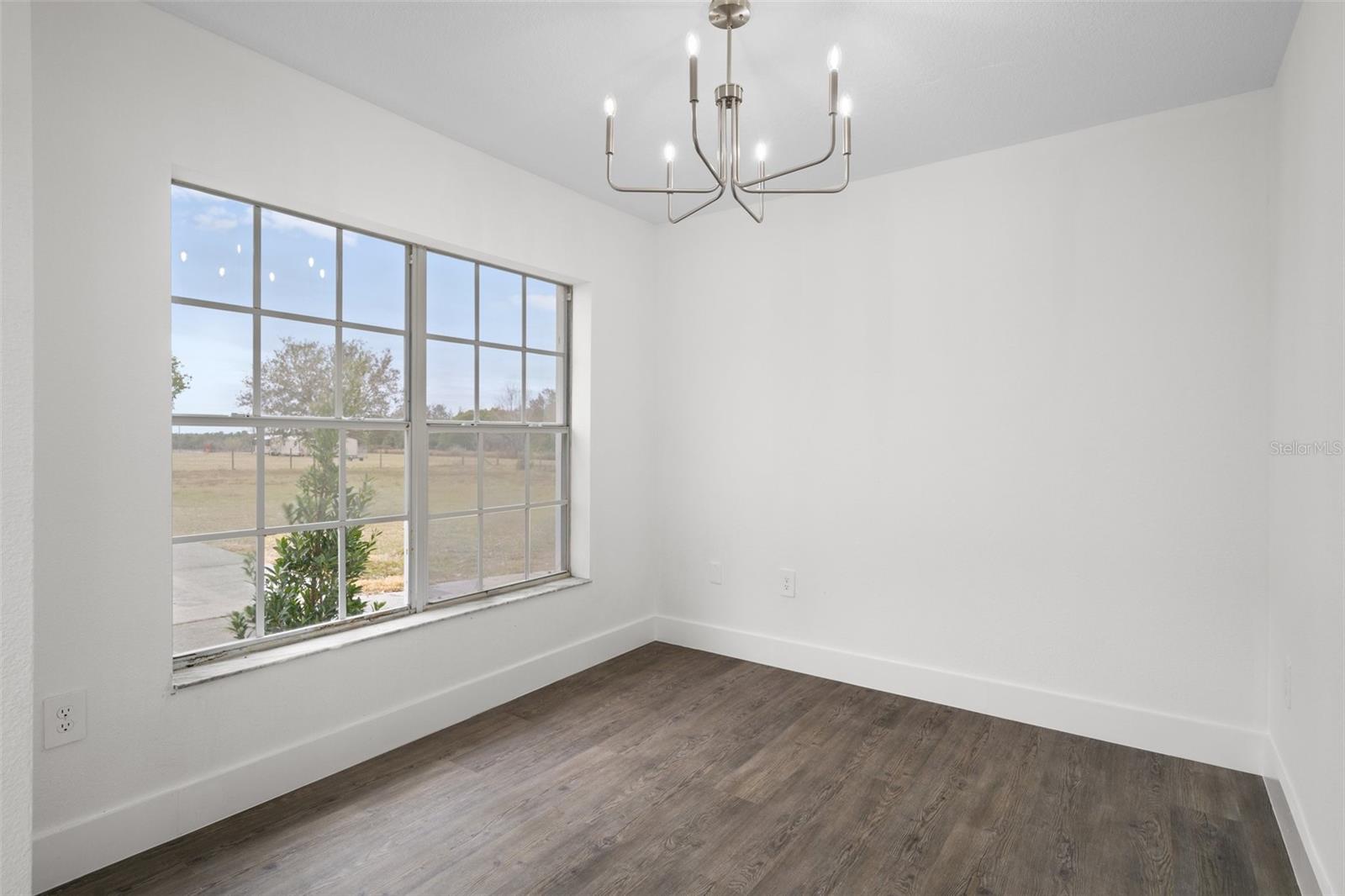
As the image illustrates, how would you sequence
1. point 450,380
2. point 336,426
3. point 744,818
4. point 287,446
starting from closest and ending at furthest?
1. point 744,818
2. point 287,446
3. point 336,426
4. point 450,380

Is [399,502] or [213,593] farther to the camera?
[399,502]

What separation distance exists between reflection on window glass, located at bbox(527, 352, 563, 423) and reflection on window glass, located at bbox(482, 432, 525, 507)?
7.4 inches

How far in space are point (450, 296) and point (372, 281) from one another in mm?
377

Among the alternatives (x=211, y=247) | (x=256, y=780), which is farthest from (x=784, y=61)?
(x=256, y=780)

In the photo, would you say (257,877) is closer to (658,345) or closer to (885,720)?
(885,720)

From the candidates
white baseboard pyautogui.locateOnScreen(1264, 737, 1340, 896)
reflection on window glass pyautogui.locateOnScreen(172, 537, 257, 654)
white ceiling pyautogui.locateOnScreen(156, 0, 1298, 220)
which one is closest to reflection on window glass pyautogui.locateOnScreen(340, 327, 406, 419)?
reflection on window glass pyautogui.locateOnScreen(172, 537, 257, 654)

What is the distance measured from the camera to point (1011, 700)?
2.97 meters

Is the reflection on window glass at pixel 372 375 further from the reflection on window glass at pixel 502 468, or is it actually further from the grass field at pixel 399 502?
the reflection on window glass at pixel 502 468

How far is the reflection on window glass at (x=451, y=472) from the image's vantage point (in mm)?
3016

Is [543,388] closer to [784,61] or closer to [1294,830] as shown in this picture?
[784,61]

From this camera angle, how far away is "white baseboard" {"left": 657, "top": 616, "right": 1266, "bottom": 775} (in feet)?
→ 8.44

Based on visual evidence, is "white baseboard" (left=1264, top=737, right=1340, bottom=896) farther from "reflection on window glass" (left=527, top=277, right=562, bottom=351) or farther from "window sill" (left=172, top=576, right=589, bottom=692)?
"reflection on window glass" (left=527, top=277, right=562, bottom=351)


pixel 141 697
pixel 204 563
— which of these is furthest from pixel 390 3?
pixel 141 697

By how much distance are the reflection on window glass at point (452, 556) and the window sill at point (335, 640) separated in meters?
0.08
